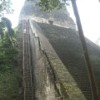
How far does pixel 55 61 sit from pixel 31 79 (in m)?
2.81

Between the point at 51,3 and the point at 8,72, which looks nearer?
the point at 51,3

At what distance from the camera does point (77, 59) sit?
13188 millimetres

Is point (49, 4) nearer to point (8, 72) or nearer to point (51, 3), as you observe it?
point (51, 3)

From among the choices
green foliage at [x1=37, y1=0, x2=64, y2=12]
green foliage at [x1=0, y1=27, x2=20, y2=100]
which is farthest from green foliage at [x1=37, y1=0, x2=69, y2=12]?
green foliage at [x1=0, y1=27, x2=20, y2=100]

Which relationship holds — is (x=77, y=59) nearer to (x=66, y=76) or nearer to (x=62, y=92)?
(x=66, y=76)

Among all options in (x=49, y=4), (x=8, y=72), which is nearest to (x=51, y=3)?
(x=49, y=4)

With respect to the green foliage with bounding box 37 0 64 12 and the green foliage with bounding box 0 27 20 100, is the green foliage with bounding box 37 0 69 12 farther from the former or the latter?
the green foliage with bounding box 0 27 20 100

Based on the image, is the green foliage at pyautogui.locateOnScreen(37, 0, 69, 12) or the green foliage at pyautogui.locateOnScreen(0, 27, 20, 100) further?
the green foliage at pyautogui.locateOnScreen(0, 27, 20, 100)

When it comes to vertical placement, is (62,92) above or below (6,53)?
below

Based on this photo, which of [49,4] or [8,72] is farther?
[8,72]

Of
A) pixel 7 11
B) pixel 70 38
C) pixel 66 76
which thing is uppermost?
pixel 7 11

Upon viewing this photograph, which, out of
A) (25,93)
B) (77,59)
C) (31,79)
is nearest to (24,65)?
(31,79)

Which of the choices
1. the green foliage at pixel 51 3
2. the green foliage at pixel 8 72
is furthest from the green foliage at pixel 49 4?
the green foliage at pixel 8 72

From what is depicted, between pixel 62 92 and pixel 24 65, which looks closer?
pixel 62 92
